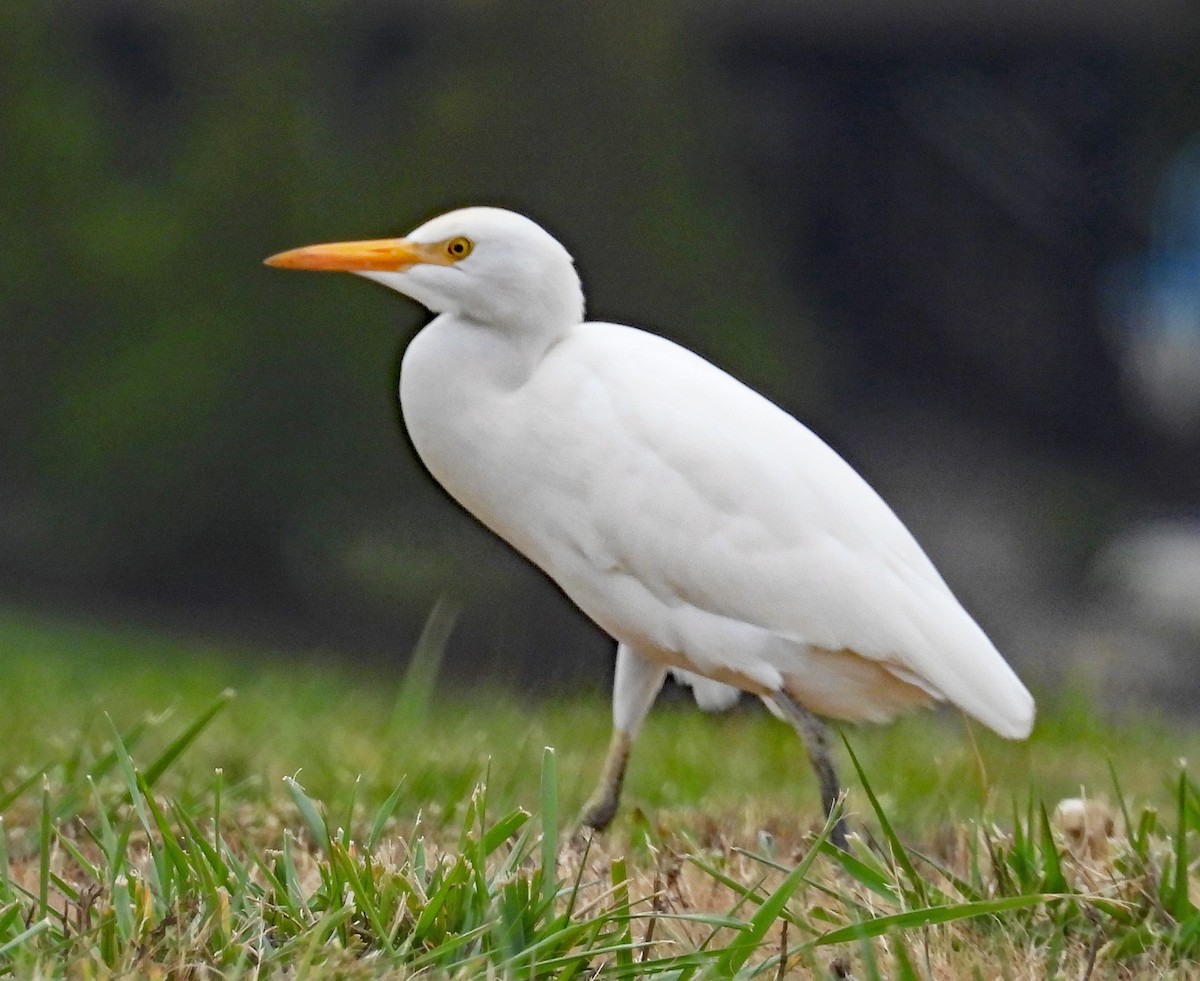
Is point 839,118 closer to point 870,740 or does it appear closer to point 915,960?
point 870,740

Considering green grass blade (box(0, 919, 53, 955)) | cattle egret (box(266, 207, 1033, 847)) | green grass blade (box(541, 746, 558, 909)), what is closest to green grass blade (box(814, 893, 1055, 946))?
green grass blade (box(541, 746, 558, 909))

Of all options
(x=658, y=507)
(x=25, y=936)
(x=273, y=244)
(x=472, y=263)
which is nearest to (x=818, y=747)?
(x=658, y=507)

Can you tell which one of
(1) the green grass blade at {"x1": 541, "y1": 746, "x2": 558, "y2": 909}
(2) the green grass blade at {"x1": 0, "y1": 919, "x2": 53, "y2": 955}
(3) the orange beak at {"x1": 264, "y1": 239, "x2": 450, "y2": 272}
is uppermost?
(3) the orange beak at {"x1": 264, "y1": 239, "x2": 450, "y2": 272}

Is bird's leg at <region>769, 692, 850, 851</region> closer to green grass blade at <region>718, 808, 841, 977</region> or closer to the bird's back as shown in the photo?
the bird's back

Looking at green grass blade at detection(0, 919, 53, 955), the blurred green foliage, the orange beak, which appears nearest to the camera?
green grass blade at detection(0, 919, 53, 955)

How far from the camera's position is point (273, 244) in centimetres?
609

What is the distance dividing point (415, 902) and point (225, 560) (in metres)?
4.58

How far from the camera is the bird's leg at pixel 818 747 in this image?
2389 millimetres

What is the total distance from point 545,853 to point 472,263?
1017 mm

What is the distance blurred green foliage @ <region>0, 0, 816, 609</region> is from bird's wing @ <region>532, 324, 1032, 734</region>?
10.9ft

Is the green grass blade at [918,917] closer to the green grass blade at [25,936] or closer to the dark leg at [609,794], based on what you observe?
the green grass blade at [25,936]

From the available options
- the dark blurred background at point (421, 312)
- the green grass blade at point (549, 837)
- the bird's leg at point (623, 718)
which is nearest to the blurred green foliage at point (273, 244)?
the dark blurred background at point (421, 312)

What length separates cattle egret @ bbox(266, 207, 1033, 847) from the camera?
7.75 ft

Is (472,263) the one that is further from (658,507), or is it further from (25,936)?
(25,936)
